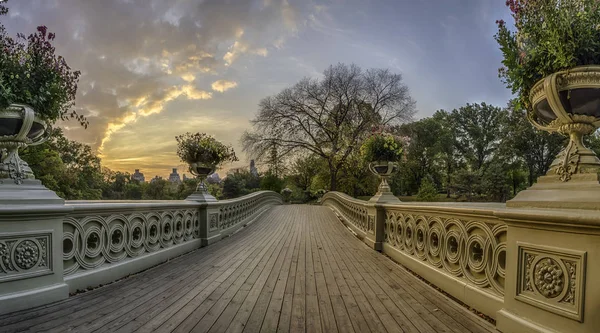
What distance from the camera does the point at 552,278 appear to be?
6.50 ft

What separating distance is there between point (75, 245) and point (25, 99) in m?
1.70

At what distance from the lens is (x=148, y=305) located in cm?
291

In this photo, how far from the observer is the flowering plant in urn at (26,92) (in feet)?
9.70

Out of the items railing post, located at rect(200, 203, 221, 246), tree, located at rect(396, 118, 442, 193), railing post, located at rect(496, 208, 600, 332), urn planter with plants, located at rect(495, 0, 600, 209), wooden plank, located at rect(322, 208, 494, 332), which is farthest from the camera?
tree, located at rect(396, 118, 442, 193)

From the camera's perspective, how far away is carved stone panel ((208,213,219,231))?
6.77 m

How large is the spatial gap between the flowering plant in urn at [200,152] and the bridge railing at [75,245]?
1.51 meters

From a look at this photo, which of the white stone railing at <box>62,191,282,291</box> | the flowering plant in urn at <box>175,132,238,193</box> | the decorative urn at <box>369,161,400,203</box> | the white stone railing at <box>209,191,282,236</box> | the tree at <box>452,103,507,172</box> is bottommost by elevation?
the white stone railing at <box>209,191,282,236</box>

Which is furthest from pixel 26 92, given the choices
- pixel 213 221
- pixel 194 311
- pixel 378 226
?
pixel 378 226

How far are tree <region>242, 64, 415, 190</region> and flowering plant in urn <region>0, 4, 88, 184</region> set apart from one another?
19521 millimetres

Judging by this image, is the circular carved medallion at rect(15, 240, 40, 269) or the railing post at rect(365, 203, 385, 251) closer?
the circular carved medallion at rect(15, 240, 40, 269)

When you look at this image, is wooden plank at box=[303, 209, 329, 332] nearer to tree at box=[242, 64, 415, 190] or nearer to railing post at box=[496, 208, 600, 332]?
railing post at box=[496, 208, 600, 332]

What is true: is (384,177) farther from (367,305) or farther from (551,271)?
(551,271)

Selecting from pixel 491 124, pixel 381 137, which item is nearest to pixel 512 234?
pixel 381 137

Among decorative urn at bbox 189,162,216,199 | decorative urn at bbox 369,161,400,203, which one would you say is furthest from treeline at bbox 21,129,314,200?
decorative urn at bbox 369,161,400,203
